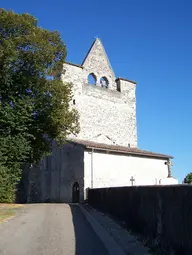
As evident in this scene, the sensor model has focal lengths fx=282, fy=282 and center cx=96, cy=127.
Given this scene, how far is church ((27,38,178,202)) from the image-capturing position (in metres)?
25.1

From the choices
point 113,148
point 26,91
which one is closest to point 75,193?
point 113,148

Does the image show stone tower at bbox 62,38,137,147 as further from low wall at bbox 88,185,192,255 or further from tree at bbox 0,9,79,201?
low wall at bbox 88,185,192,255

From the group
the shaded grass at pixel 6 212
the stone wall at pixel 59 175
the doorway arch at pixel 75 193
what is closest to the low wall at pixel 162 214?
the shaded grass at pixel 6 212

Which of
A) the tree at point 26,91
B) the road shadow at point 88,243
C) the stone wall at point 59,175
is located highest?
the tree at point 26,91

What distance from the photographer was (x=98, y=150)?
2512 cm

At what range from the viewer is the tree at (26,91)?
18.9m

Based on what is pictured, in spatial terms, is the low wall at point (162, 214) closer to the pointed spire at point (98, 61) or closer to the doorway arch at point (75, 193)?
the doorway arch at point (75, 193)

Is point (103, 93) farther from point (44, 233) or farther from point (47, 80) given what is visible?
point (44, 233)

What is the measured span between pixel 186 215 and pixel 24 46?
56.3ft

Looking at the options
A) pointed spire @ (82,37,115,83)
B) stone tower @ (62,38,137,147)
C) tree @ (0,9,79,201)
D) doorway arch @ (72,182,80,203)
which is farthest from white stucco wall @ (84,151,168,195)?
pointed spire @ (82,37,115,83)

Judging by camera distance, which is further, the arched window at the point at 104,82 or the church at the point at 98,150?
the arched window at the point at 104,82

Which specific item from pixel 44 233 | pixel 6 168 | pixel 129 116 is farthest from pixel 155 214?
pixel 129 116

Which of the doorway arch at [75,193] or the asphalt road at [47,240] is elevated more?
the doorway arch at [75,193]

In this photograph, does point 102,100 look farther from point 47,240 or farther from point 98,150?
point 47,240
